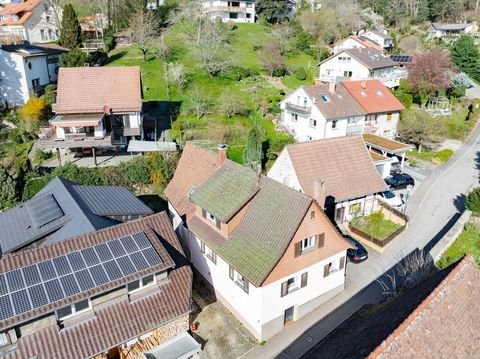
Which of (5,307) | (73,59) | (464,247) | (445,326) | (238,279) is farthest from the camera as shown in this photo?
(73,59)

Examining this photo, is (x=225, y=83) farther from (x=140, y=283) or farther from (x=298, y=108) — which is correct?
(x=140, y=283)

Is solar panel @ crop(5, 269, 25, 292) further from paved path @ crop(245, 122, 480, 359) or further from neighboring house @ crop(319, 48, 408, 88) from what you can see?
neighboring house @ crop(319, 48, 408, 88)

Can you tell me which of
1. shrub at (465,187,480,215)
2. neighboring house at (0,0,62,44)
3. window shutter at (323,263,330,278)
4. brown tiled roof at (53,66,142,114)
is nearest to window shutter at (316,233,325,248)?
window shutter at (323,263,330,278)

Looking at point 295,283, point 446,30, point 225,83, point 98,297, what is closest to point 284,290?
point 295,283

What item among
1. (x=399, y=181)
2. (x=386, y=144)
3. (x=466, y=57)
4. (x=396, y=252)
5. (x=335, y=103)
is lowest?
(x=396, y=252)

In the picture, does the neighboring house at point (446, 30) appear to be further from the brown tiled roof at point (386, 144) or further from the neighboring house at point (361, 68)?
the brown tiled roof at point (386, 144)

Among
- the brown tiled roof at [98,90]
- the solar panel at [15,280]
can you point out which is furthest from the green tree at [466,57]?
the solar panel at [15,280]

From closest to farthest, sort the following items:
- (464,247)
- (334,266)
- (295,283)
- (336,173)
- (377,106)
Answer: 1. (295,283)
2. (334,266)
3. (464,247)
4. (336,173)
5. (377,106)
